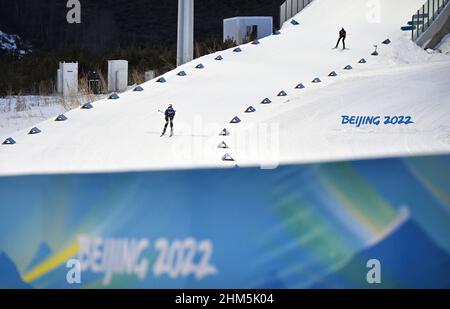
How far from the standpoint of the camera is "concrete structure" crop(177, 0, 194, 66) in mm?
13672

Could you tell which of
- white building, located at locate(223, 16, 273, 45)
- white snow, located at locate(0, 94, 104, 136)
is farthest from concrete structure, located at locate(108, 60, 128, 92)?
white building, located at locate(223, 16, 273, 45)

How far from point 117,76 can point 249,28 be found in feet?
14.4

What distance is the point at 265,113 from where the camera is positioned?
11469mm

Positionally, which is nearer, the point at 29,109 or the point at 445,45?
the point at 29,109

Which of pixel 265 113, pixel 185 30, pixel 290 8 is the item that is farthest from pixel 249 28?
pixel 265 113

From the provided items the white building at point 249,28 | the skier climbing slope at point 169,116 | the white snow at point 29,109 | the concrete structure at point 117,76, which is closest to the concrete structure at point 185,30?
the concrete structure at point 117,76

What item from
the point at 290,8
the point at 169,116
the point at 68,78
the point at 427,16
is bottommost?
the point at 169,116

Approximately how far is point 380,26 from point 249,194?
40.1ft

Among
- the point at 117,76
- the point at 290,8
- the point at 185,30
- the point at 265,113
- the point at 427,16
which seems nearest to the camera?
the point at 265,113

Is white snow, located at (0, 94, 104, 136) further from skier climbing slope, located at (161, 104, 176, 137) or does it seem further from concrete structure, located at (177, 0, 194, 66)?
skier climbing slope, located at (161, 104, 176, 137)

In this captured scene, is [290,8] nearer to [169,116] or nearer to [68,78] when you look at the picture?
[68,78]

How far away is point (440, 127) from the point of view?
26.2 feet

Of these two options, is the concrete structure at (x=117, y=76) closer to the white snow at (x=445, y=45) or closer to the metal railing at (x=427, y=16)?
the metal railing at (x=427, y=16)

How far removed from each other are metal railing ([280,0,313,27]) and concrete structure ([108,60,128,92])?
554cm
